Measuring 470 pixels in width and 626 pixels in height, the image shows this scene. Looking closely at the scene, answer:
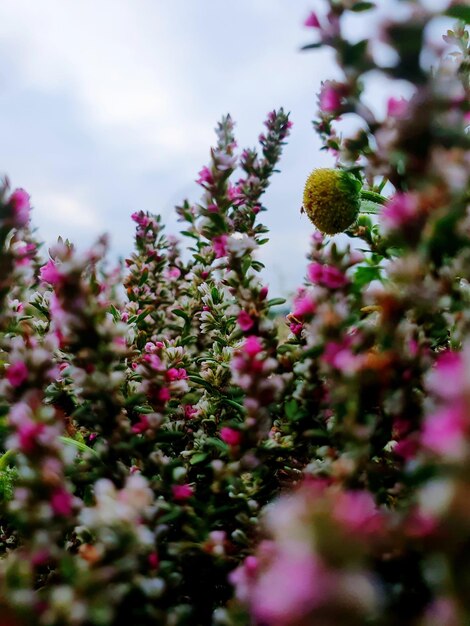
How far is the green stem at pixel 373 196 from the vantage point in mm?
1381

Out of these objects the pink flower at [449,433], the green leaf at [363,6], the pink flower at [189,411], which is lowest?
the pink flower at [449,433]

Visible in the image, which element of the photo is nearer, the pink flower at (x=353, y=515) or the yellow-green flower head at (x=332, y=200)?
the pink flower at (x=353, y=515)

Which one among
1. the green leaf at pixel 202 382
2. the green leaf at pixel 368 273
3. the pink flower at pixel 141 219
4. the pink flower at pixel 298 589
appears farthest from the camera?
the pink flower at pixel 141 219

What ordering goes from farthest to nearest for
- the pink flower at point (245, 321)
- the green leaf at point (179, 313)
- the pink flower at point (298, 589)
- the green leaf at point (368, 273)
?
the green leaf at point (179, 313)
the green leaf at point (368, 273)
the pink flower at point (245, 321)
the pink flower at point (298, 589)

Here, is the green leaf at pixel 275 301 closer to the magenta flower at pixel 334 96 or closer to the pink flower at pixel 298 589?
the magenta flower at pixel 334 96

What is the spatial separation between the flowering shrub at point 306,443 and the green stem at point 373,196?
1.35 ft

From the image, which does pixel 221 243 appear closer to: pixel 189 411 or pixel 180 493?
pixel 180 493

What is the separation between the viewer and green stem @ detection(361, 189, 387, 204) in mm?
1381

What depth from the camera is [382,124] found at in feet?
2.49

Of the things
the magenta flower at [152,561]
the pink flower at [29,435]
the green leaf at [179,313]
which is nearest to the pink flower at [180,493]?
the magenta flower at [152,561]

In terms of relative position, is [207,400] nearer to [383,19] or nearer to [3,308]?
[3,308]

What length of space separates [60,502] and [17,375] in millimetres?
191

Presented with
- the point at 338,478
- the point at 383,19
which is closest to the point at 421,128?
the point at 383,19

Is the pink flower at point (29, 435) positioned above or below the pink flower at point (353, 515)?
above
